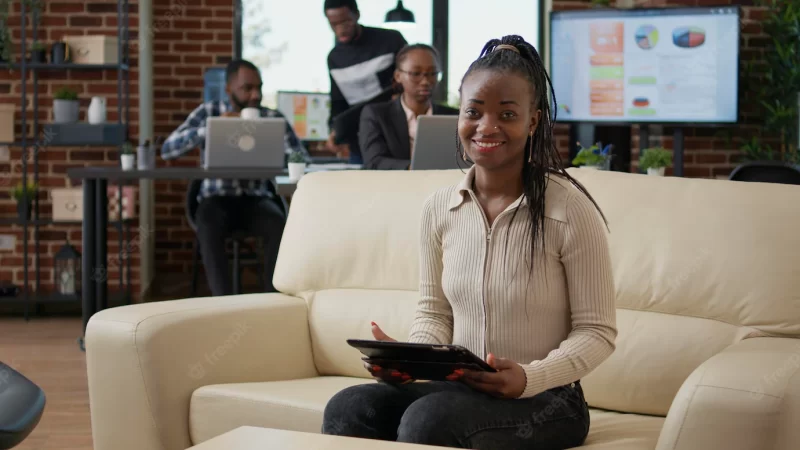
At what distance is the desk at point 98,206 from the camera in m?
4.43

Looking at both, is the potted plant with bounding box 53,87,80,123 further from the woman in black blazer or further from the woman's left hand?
the woman's left hand

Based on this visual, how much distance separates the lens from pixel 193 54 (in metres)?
6.79

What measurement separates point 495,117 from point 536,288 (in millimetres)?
316

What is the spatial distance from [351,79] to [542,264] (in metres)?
Answer: 4.18

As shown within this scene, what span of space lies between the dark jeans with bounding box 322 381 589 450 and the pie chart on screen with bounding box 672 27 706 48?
381 cm

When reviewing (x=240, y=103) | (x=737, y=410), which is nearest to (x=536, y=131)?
(x=737, y=410)

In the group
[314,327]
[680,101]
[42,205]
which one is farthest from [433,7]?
[314,327]

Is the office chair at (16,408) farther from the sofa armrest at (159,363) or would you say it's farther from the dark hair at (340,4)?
the dark hair at (340,4)

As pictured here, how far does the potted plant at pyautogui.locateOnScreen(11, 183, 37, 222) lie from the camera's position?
5.44 meters

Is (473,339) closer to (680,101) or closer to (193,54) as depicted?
(680,101)

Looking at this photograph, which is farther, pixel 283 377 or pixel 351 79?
pixel 351 79

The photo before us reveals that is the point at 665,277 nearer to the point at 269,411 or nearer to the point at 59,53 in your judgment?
the point at 269,411

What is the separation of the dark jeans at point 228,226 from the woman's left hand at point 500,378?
3062mm

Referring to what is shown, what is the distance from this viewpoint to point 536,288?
1.84 metres
